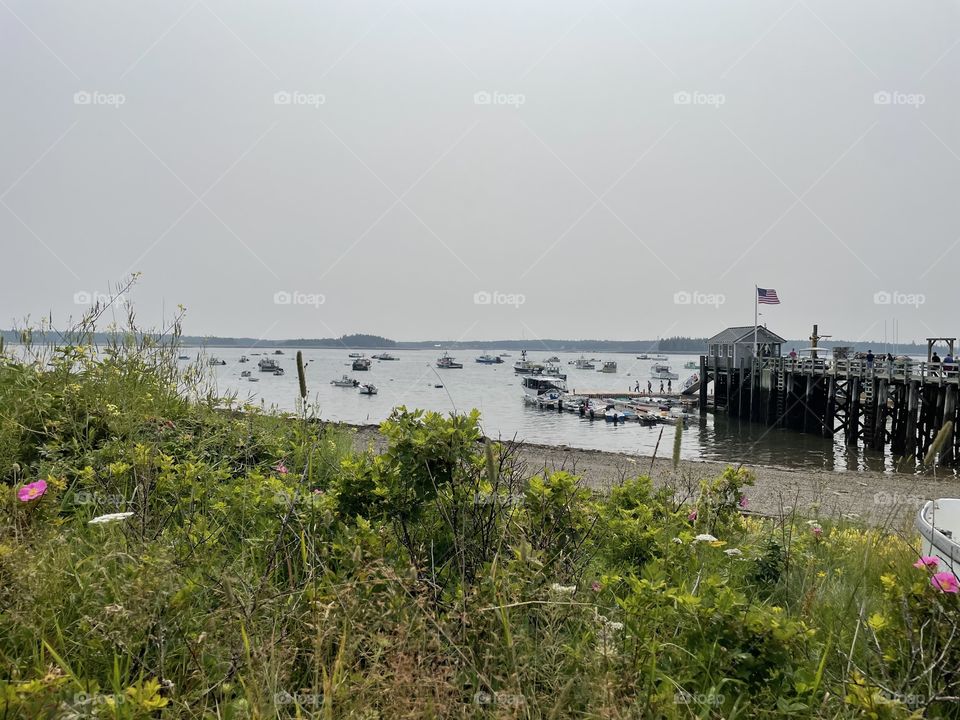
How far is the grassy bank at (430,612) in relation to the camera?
1692 millimetres

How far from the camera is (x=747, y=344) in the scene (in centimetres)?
4516

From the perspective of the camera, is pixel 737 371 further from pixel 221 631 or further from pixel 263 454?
pixel 221 631

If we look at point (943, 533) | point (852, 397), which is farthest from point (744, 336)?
point (943, 533)

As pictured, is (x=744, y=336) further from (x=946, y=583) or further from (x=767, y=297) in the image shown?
(x=946, y=583)

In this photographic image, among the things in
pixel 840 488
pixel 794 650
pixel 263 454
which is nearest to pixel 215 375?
pixel 263 454

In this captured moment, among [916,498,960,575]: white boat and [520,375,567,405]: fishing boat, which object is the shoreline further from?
[520,375,567,405]: fishing boat

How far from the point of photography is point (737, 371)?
146 feet

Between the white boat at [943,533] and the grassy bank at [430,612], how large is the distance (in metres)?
0.22

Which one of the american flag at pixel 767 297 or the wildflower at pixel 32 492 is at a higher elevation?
the american flag at pixel 767 297

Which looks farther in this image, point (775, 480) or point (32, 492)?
point (775, 480)

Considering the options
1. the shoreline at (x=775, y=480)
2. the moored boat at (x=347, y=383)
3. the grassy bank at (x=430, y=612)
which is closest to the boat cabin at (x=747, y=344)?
the shoreline at (x=775, y=480)

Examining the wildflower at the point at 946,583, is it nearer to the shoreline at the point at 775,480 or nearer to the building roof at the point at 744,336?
the shoreline at the point at 775,480

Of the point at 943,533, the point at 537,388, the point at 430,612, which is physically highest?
the point at 430,612

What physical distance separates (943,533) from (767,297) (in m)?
44.3
